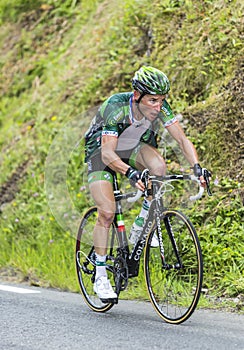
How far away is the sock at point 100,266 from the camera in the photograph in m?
6.43

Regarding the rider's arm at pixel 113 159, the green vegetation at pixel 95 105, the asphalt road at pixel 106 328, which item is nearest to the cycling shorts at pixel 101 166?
the rider's arm at pixel 113 159

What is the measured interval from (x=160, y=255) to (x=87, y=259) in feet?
Answer: 3.30

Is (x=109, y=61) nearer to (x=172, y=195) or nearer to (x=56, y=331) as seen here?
(x=172, y=195)

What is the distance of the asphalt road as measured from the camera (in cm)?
524

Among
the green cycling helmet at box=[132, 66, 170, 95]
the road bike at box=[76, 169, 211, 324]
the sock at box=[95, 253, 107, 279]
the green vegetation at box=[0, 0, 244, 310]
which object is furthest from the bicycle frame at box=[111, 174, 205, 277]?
the green vegetation at box=[0, 0, 244, 310]

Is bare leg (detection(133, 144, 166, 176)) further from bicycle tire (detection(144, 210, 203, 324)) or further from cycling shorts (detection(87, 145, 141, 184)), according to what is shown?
bicycle tire (detection(144, 210, 203, 324))

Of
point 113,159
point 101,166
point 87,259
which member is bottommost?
point 87,259

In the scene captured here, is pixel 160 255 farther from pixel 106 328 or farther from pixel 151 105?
pixel 151 105

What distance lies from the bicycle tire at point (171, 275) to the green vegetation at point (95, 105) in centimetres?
55

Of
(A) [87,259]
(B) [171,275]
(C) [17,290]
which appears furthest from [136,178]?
(C) [17,290]

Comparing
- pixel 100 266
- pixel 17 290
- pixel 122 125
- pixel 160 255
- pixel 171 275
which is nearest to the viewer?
pixel 160 255

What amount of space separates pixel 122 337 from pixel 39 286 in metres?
2.75

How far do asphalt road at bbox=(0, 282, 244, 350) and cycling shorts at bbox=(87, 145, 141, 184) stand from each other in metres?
1.16

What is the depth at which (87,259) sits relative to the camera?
269 inches
